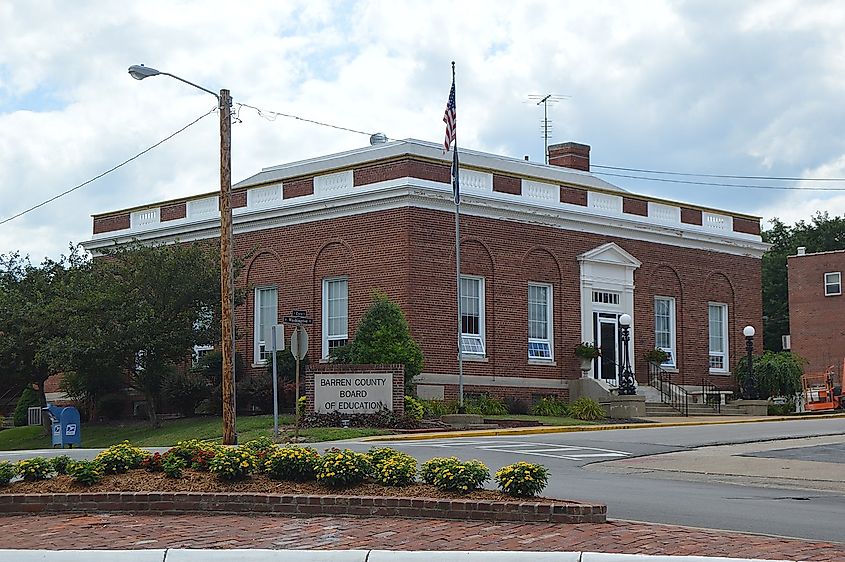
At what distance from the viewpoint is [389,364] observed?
31.4 meters

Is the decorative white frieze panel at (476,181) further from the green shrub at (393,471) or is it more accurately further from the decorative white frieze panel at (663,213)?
the green shrub at (393,471)

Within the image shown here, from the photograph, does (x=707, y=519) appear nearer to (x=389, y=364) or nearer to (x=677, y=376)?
(x=389, y=364)

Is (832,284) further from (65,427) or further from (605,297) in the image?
(65,427)

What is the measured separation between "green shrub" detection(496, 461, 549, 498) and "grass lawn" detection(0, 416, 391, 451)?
50.9ft

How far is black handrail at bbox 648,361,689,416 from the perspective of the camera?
138ft

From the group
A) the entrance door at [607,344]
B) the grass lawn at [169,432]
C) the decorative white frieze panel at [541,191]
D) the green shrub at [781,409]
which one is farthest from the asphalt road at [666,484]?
the decorative white frieze panel at [541,191]

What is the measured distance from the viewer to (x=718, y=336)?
4594 centimetres

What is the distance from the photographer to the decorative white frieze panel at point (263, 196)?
40125 mm

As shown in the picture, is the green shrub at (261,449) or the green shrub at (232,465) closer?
→ the green shrub at (232,465)

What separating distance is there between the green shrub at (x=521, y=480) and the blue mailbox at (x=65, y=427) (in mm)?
24808

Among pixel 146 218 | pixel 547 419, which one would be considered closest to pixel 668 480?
pixel 547 419

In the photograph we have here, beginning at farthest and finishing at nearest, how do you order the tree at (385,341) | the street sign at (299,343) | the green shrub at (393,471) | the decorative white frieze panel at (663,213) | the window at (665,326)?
the decorative white frieze panel at (663,213) → the window at (665,326) → the tree at (385,341) → the street sign at (299,343) → the green shrub at (393,471)

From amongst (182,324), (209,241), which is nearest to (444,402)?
(182,324)

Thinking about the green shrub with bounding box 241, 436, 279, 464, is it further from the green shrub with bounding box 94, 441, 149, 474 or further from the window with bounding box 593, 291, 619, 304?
the window with bounding box 593, 291, 619, 304
